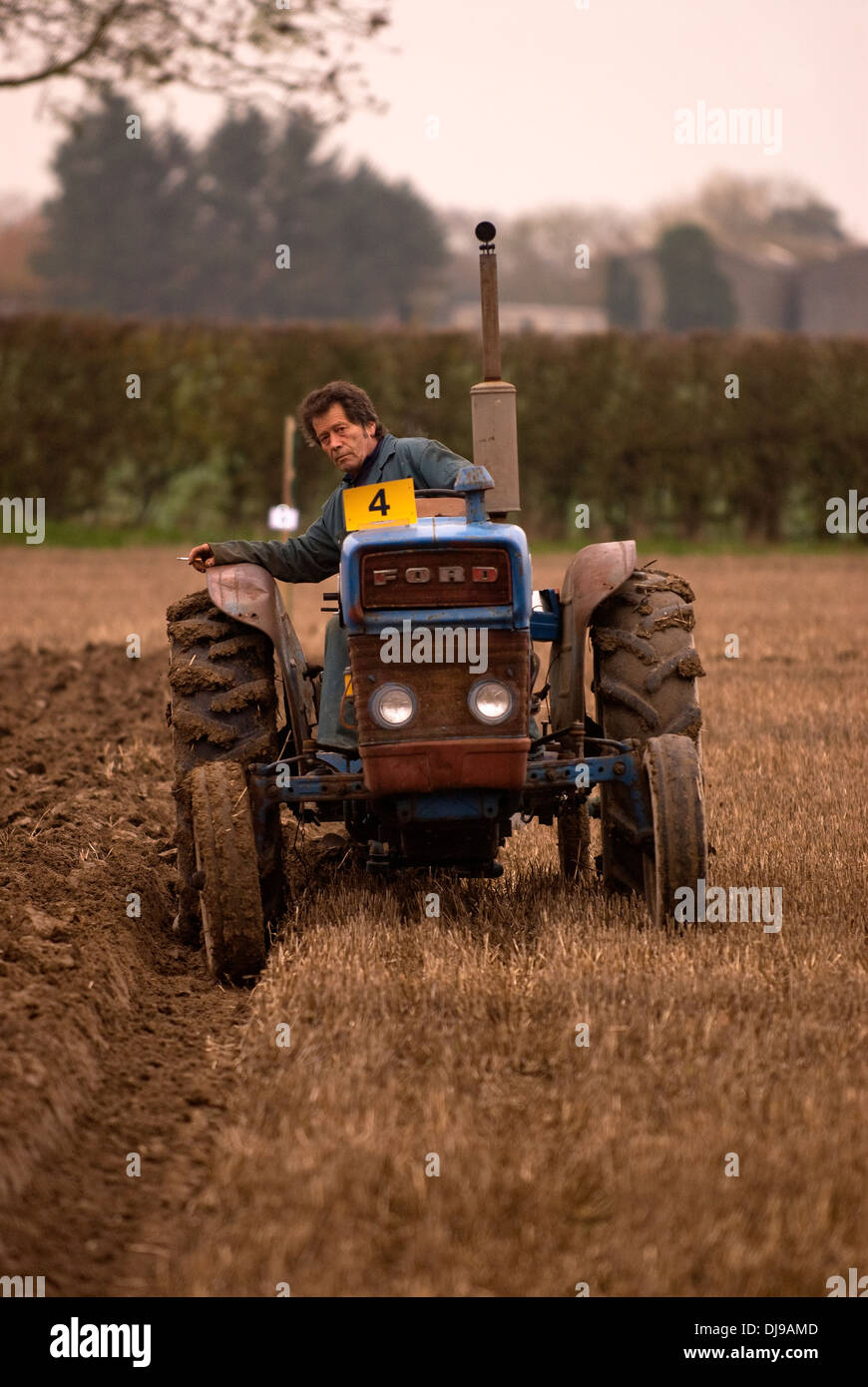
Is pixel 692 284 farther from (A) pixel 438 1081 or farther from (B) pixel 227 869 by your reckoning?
(A) pixel 438 1081

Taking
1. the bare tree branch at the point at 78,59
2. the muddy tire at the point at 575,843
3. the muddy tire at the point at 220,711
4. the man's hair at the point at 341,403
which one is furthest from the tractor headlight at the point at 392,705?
the bare tree branch at the point at 78,59

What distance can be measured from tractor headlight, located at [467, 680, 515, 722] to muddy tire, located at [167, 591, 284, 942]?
0.82 m

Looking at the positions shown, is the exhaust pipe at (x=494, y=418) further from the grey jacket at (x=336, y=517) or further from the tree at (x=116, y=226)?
the tree at (x=116, y=226)

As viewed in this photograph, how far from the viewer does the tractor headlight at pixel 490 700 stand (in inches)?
190

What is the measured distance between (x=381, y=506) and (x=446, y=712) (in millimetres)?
729

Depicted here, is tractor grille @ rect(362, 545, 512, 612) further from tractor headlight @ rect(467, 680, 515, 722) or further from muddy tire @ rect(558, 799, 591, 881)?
muddy tire @ rect(558, 799, 591, 881)

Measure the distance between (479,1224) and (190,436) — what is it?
880 inches

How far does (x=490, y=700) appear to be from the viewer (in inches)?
190

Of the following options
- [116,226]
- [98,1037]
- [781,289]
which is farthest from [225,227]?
[98,1037]

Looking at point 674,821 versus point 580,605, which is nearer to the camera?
point 674,821

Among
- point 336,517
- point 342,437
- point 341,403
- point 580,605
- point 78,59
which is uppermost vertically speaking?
point 78,59

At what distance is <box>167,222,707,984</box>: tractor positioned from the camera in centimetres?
480

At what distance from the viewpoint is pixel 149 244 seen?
60.5m

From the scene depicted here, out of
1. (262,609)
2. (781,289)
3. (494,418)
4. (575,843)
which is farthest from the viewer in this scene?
(781,289)
